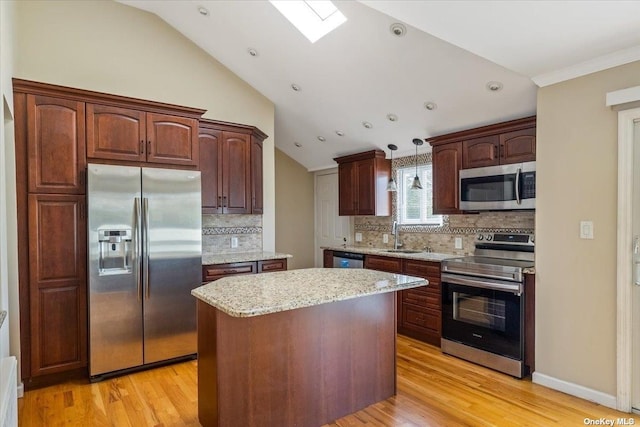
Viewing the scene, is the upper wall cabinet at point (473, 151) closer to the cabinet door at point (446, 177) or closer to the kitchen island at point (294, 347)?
the cabinet door at point (446, 177)

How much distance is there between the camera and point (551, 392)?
2.84m

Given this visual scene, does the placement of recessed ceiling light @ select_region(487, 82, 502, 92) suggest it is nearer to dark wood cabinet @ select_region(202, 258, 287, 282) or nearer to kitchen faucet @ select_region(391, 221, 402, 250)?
kitchen faucet @ select_region(391, 221, 402, 250)

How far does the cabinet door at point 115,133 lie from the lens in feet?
10.5

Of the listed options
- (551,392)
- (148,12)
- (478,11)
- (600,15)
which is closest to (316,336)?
(551,392)

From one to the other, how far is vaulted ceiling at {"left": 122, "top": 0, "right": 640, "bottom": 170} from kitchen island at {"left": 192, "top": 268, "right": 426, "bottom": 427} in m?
1.72

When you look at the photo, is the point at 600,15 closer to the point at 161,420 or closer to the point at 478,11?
the point at 478,11

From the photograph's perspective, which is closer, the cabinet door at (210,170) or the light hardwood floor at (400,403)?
the light hardwood floor at (400,403)

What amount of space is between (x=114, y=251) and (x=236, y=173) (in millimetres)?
1612

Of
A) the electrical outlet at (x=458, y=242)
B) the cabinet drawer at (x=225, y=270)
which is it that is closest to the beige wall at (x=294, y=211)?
the cabinet drawer at (x=225, y=270)

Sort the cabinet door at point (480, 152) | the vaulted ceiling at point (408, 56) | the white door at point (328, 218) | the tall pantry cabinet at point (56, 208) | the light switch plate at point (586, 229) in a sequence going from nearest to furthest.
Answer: the vaulted ceiling at point (408, 56), the light switch plate at point (586, 229), the tall pantry cabinet at point (56, 208), the cabinet door at point (480, 152), the white door at point (328, 218)

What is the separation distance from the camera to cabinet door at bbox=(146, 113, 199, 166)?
3428mm

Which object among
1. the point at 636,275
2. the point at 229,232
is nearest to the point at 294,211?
the point at 229,232

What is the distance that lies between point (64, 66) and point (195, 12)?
52.6 inches

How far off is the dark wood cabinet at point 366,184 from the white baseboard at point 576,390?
264 cm
